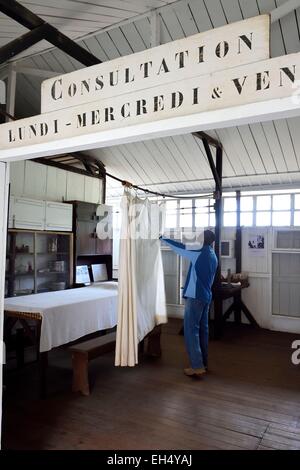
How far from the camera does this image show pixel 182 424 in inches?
121

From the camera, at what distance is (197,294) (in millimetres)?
4031

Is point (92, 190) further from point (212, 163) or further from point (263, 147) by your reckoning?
point (263, 147)

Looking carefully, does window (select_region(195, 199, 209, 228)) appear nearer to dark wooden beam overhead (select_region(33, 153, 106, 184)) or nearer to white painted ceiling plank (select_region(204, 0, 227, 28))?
dark wooden beam overhead (select_region(33, 153, 106, 184))

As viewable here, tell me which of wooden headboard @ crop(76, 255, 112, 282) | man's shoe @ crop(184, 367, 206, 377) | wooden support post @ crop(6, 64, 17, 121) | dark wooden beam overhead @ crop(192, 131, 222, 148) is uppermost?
wooden support post @ crop(6, 64, 17, 121)

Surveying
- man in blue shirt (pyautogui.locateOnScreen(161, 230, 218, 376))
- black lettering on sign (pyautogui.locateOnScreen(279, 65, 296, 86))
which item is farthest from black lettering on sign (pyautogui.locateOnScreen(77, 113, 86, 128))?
man in blue shirt (pyautogui.locateOnScreen(161, 230, 218, 376))

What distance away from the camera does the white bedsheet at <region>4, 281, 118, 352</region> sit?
11.9ft

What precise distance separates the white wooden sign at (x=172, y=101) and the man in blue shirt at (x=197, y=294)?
2.44 m

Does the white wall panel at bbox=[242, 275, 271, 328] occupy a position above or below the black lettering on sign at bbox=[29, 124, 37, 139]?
below

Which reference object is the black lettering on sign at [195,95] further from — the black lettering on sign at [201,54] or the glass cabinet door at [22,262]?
the glass cabinet door at [22,262]

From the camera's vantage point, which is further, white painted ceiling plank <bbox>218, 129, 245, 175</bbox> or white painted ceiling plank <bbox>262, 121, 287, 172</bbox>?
white painted ceiling plank <bbox>218, 129, 245, 175</bbox>

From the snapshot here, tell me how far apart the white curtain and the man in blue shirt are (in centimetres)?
34

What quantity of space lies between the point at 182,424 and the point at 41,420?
121 cm

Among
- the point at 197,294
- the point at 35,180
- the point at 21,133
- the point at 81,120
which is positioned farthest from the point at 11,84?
the point at 81,120

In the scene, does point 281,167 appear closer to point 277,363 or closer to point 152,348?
point 277,363
